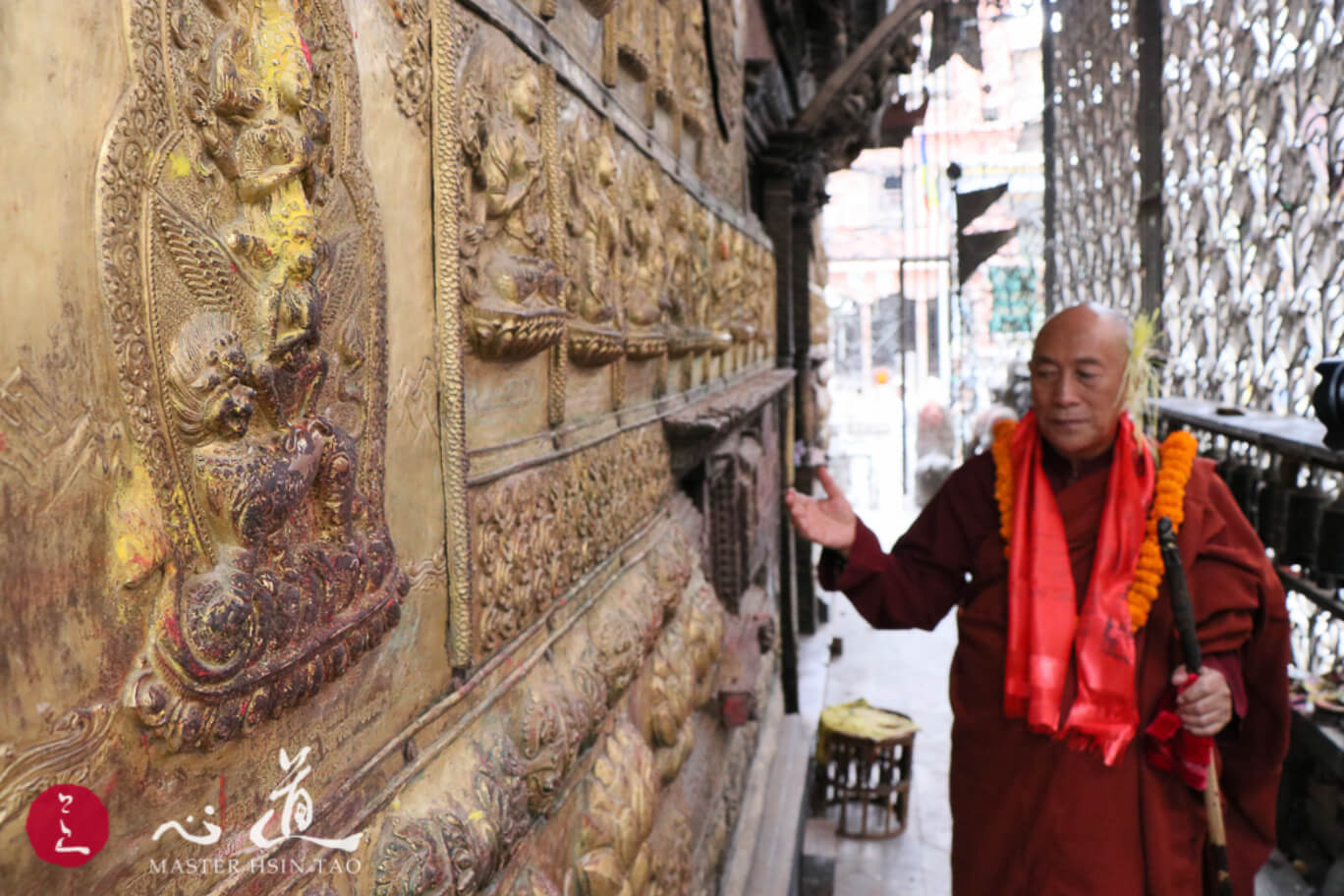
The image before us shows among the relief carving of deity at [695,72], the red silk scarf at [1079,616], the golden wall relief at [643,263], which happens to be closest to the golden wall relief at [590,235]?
the golden wall relief at [643,263]

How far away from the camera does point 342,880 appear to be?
0.94m

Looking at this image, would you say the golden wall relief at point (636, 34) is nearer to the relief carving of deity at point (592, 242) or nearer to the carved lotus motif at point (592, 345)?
the relief carving of deity at point (592, 242)

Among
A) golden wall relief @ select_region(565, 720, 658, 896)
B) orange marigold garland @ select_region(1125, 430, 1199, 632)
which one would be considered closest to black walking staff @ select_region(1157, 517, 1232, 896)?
orange marigold garland @ select_region(1125, 430, 1199, 632)

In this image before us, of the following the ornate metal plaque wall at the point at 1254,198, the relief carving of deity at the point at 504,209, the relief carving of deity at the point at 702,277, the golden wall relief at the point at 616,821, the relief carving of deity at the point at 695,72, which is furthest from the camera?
the ornate metal plaque wall at the point at 1254,198

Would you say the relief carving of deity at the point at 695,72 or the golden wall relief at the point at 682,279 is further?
the relief carving of deity at the point at 695,72

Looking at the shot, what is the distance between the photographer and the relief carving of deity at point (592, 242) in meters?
1.70

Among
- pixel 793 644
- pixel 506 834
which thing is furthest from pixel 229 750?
pixel 793 644

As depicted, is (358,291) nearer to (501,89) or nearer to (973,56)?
(501,89)

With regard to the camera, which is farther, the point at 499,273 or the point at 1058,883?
the point at 1058,883

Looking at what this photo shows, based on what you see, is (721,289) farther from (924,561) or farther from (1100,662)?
(1100,662)

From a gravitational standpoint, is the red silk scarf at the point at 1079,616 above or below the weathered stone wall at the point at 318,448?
below

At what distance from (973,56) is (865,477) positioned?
9.49m

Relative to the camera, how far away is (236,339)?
0.73 metres

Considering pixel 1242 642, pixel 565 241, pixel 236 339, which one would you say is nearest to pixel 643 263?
pixel 565 241
